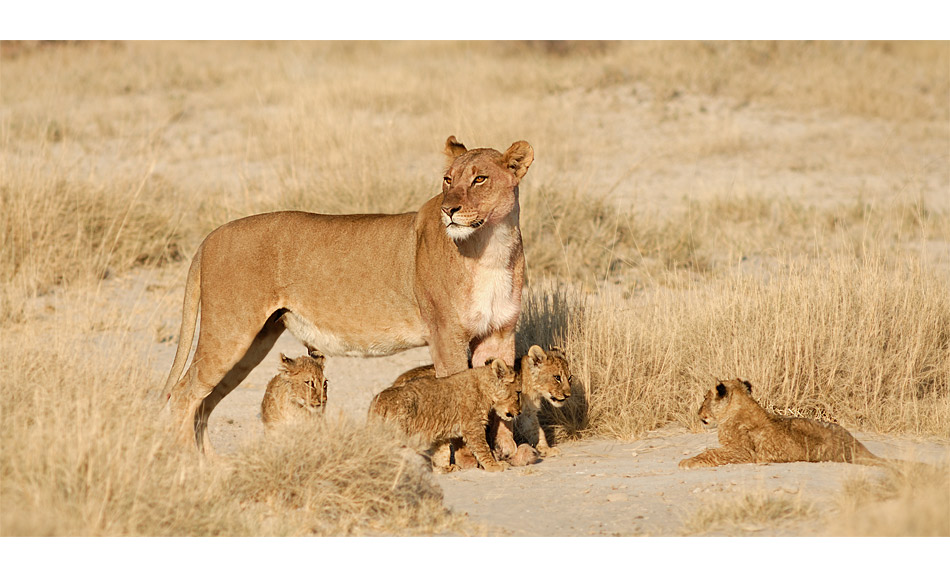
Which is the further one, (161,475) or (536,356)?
(536,356)

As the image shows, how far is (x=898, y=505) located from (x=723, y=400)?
192 cm

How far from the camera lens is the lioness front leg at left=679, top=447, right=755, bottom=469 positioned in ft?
21.3

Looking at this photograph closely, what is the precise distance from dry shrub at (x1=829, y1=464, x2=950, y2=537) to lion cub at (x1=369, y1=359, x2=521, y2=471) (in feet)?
7.19

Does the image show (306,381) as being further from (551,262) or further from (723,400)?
(551,262)

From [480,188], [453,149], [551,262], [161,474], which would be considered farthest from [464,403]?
[551,262]

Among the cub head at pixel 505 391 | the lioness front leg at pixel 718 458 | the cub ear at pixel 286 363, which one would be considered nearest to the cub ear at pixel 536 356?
the cub head at pixel 505 391

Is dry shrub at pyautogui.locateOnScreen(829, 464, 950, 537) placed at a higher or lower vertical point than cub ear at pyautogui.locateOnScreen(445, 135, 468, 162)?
lower

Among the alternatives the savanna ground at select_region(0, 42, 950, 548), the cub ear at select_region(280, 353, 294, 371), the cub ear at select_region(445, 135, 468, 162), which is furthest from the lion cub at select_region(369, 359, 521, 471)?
the cub ear at select_region(445, 135, 468, 162)

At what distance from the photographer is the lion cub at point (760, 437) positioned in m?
6.34

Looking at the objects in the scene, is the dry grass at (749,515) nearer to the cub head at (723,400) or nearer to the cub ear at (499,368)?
the cub head at (723,400)

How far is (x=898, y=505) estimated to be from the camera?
189 inches

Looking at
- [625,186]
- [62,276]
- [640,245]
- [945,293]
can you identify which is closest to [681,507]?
[945,293]

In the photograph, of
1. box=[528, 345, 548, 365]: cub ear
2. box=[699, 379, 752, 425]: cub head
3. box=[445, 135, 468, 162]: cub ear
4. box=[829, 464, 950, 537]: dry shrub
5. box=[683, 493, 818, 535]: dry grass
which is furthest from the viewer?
box=[445, 135, 468, 162]: cub ear

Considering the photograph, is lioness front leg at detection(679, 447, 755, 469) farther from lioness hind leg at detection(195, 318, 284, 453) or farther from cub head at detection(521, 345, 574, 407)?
lioness hind leg at detection(195, 318, 284, 453)
